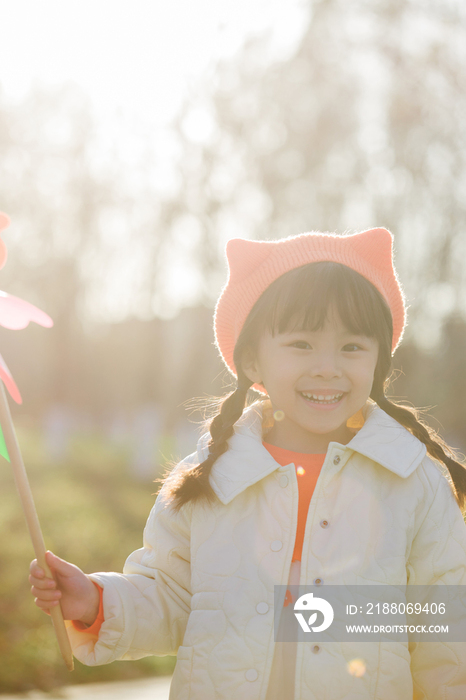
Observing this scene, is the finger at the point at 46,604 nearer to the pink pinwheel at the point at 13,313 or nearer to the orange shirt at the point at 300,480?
the orange shirt at the point at 300,480

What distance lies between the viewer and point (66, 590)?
1.62 meters

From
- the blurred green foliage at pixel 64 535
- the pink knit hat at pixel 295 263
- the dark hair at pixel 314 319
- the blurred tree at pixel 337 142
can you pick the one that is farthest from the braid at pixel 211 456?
the blurred tree at pixel 337 142

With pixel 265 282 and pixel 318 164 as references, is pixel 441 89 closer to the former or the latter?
pixel 318 164

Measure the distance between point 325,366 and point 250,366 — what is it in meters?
0.34

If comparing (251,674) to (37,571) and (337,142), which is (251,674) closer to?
(37,571)

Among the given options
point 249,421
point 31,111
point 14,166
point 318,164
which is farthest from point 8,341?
point 249,421

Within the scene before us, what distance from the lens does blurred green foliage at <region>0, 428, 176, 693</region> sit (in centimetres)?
339

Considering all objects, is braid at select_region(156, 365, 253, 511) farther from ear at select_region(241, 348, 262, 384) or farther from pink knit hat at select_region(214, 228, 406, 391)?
pink knit hat at select_region(214, 228, 406, 391)

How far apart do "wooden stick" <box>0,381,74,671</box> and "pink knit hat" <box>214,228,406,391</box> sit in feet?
2.78

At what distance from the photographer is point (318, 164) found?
390 inches

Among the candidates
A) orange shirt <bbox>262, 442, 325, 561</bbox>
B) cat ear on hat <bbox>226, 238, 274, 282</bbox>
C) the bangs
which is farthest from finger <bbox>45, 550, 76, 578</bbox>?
cat ear on hat <bbox>226, 238, 274, 282</bbox>

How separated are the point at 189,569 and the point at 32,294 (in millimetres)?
11973

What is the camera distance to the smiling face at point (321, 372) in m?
1.79

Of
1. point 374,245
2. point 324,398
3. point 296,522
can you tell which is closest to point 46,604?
point 296,522
